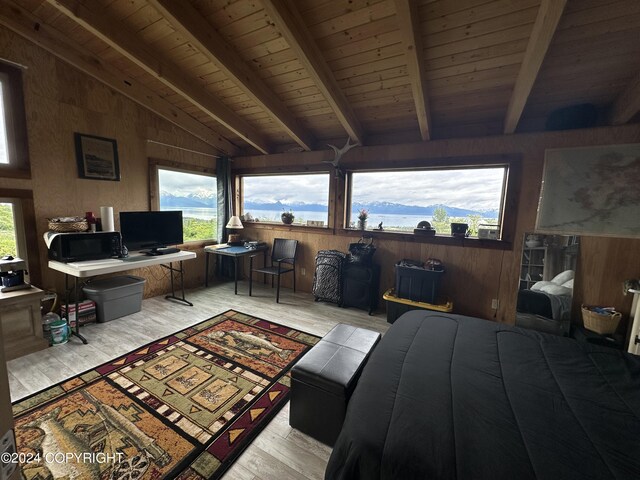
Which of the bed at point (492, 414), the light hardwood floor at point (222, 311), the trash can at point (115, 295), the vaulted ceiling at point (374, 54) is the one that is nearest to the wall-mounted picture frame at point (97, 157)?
the vaulted ceiling at point (374, 54)

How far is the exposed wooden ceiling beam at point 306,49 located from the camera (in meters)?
2.06

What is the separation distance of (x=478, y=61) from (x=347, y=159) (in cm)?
181

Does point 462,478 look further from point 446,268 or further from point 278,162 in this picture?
point 278,162

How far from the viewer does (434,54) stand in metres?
2.36

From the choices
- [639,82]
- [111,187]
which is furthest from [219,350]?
[639,82]

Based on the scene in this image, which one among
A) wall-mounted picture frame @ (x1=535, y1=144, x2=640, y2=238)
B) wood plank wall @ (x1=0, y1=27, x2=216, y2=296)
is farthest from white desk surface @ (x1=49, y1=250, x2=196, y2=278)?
wall-mounted picture frame @ (x1=535, y1=144, x2=640, y2=238)

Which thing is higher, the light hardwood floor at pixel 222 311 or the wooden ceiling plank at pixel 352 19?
the wooden ceiling plank at pixel 352 19

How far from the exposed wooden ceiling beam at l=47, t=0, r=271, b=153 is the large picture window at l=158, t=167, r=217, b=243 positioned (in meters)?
1.14

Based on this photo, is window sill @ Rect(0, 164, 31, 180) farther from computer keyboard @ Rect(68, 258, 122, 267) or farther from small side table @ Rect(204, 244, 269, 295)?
small side table @ Rect(204, 244, 269, 295)

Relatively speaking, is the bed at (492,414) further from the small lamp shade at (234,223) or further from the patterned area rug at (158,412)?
the small lamp shade at (234,223)

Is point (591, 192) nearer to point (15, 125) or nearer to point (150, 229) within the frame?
point (150, 229)

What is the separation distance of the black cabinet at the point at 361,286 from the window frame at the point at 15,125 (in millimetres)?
3572

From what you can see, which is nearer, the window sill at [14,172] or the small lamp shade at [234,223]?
the window sill at [14,172]

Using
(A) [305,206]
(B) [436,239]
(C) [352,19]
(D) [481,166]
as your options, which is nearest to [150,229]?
(A) [305,206]
